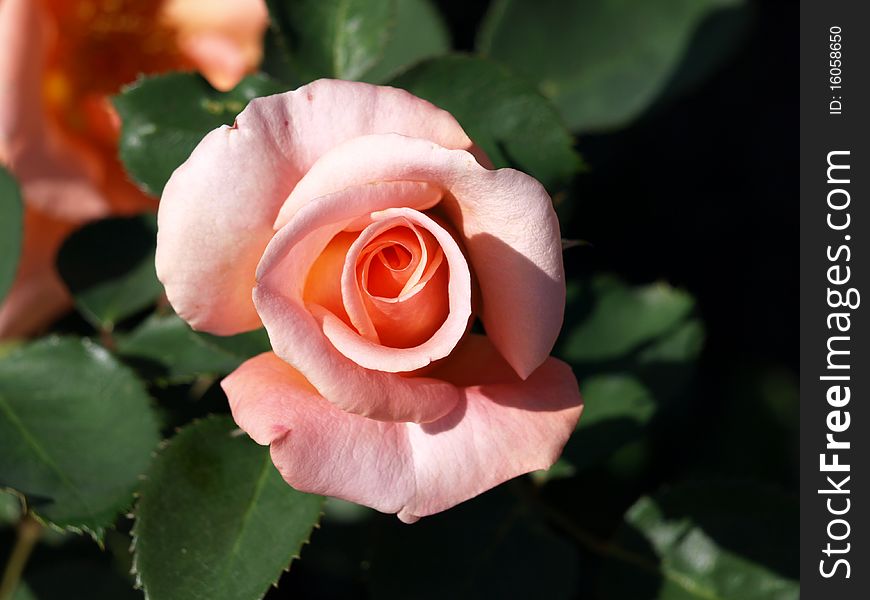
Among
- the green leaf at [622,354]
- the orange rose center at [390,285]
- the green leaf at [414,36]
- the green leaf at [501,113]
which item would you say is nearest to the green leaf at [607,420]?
the green leaf at [622,354]

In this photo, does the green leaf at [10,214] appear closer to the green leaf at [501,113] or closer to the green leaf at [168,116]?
the green leaf at [168,116]

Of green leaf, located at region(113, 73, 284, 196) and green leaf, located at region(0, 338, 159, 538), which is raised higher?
green leaf, located at region(113, 73, 284, 196)

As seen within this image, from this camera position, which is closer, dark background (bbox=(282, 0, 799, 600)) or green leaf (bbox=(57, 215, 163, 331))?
green leaf (bbox=(57, 215, 163, 331))

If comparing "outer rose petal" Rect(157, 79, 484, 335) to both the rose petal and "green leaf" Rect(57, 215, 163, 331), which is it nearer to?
the rose petal

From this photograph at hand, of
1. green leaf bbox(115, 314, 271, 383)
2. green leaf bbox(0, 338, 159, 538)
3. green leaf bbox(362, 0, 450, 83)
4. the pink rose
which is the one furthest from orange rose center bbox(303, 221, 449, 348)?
green leaf bbox(362, 0, 450, 83)

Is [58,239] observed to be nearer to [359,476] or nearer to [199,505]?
[199,505]

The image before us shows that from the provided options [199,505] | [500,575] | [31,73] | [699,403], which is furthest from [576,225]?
[199,505]

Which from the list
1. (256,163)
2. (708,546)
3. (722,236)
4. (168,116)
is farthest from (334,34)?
(722,236)
